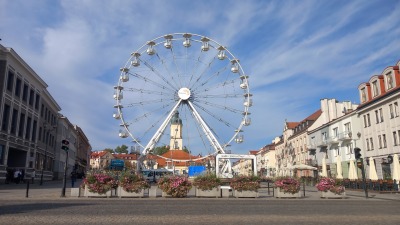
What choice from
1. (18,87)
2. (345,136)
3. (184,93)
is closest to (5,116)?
(18,87)

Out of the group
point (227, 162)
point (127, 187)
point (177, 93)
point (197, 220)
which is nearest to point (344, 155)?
point (227, 162)

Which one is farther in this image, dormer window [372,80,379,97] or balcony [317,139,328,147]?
balcony [317,139,328,147]

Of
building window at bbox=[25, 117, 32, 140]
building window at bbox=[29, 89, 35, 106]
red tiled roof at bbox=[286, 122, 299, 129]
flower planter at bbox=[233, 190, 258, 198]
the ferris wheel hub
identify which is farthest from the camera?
red tiled roof at bbox=[286, 122, 299, 129]

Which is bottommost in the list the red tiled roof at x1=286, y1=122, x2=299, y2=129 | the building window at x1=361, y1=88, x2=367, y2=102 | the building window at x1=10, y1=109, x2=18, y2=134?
the building window at x1=10, y1=109, x2=18, y2=134

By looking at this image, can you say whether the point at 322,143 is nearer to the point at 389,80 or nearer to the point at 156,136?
the point at 389,80

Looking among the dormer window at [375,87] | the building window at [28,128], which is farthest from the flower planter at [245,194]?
the building window at [28,128]

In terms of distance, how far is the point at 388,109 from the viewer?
3975 centimetres

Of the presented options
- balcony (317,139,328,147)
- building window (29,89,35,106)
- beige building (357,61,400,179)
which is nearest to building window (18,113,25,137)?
building window (29,89,35,106)

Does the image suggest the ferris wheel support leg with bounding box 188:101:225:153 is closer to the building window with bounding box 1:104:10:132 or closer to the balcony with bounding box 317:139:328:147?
the building window with bounding box 1:104:10:132

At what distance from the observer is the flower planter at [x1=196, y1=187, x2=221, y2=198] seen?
23656mm

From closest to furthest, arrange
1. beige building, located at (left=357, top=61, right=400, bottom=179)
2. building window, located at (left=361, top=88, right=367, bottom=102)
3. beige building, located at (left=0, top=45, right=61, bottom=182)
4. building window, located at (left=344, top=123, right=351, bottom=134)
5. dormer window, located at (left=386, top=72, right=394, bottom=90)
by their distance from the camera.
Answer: beige building, located at (left=0, top=45, right=61, bottom=182)
beige building, located at (left=357, top=61, right=400, bottom=179)
dormer window, located at (left=386, top=72, right=394, bottom=90)
building window, located at (left=361, top=88, right=367, bottom=102)
building window, located at (left=344, top=123, right=351, bottom=134)

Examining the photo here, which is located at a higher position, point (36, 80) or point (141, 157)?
point (36, 80)

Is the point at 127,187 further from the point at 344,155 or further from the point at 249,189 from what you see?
the point at 344,155

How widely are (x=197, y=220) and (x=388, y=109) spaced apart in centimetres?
3450
